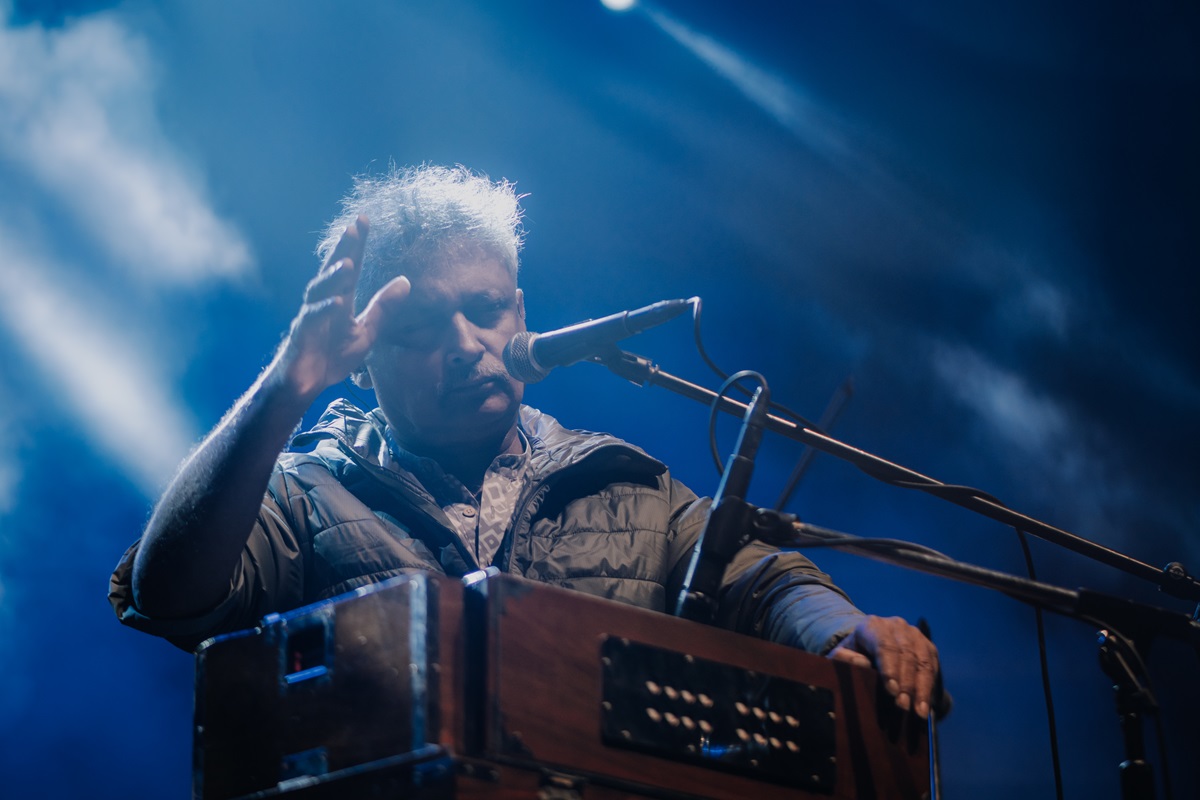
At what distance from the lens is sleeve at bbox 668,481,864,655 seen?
2.14 metres

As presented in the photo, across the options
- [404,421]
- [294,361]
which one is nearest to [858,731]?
[294,361]

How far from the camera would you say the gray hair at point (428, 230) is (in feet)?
9.87

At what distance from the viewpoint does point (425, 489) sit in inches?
105

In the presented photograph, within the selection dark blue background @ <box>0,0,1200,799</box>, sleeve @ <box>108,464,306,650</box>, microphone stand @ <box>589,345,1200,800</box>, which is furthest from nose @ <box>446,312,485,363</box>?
dark blue background @ <box>0,0,1200,799</box>

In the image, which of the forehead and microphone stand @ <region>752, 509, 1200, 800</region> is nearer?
microphone stand @ <region>752, 509, 1200, 800</region>

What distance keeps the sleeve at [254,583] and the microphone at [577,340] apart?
0.64 meters

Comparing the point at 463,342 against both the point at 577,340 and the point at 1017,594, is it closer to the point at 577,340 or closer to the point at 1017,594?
the point at 577,340

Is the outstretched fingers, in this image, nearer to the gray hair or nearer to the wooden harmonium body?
the wooden harmonium body

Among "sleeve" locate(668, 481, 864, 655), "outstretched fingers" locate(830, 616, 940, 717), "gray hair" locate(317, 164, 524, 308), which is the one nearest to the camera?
"outstretched fingers" locate(830, 616, 940, 717)

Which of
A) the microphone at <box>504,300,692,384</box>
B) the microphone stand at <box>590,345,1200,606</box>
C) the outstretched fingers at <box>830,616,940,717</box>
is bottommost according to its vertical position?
the outstretched fingers at <box>830,616,940,717</box>

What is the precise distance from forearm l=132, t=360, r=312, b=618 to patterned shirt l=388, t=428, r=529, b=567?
2.14 feet

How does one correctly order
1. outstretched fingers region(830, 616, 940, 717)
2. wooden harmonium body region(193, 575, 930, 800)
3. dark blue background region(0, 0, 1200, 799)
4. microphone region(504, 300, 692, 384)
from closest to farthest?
wooden harmonium body region(193, 575, 930, 800), outstretched fingers region(830, 616, 940, 717), microphone region(504, 300, 692, 384), dark blue background region(0, 0, 1200, 799)

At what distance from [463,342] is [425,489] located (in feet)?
1.30

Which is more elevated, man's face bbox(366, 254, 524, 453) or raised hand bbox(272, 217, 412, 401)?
man's face bbox(366, 254, 524, 453)
